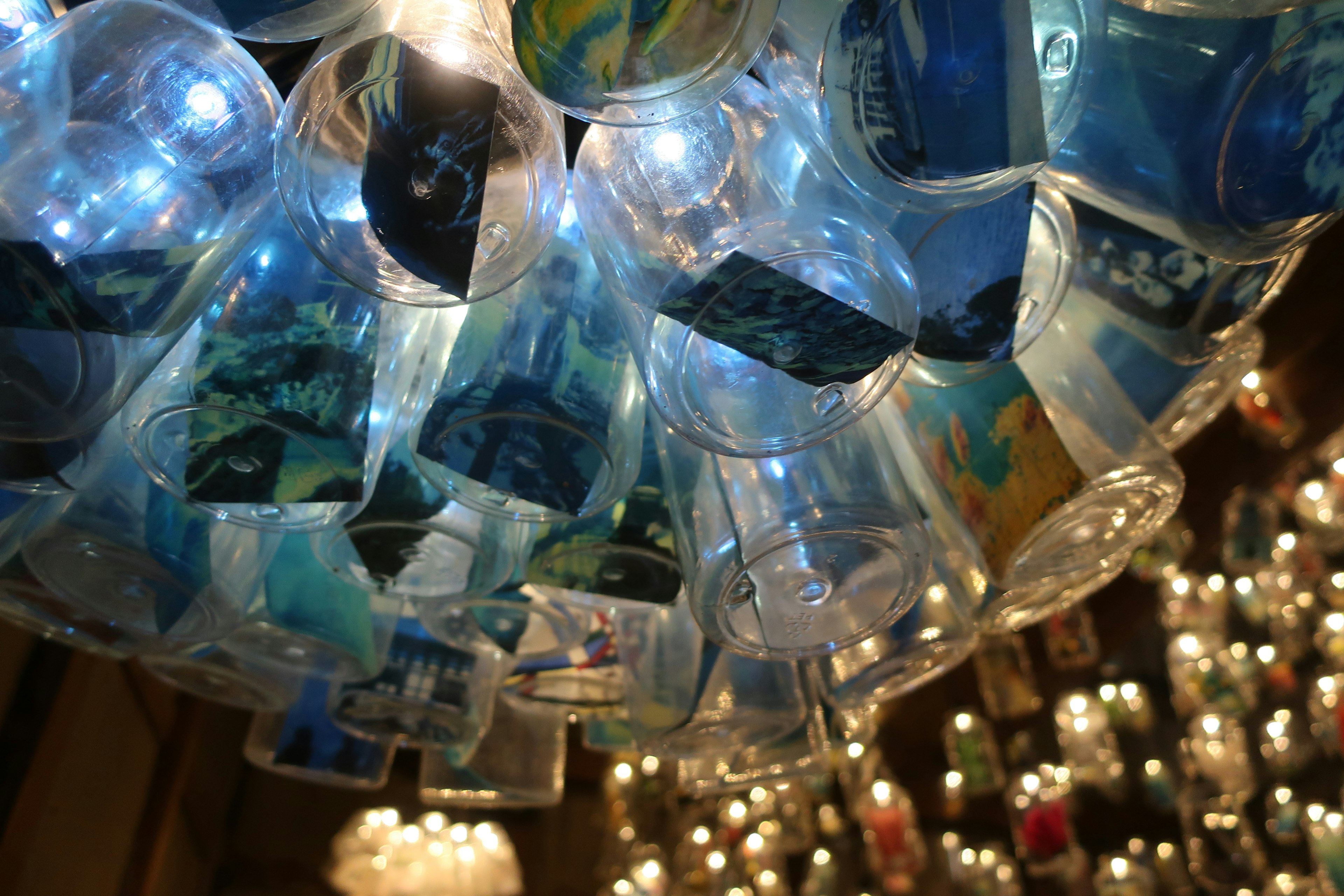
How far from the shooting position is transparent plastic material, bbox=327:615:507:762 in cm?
103

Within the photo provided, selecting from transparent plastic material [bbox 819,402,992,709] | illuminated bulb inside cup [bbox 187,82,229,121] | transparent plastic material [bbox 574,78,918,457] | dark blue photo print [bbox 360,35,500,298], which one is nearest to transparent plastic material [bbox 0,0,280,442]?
illuminated bulb inside cup [bbox 187,82,229,121]

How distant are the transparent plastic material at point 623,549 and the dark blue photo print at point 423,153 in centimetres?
27

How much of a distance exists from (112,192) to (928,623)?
710 millimetres

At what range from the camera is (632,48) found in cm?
45

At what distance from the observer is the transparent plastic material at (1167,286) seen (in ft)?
2.32

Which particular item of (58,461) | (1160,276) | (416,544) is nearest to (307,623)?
(416,544)

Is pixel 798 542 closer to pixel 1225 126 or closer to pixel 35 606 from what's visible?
pixel 1225 126

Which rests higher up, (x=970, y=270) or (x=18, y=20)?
(x=18, y=20)

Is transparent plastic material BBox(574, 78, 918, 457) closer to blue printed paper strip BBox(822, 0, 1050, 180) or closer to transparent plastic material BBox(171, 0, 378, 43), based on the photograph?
blue printed paper strip BBox(822, 0, 1050, 180)

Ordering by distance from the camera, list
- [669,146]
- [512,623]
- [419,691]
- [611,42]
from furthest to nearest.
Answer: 1. [419,691]
2. [512,623]
3. [669,146]
4. [611,42]

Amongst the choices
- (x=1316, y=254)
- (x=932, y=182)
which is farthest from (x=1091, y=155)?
(x=1316, y=254)

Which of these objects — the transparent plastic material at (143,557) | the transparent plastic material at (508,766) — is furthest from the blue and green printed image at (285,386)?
the transparent plastic material at (508,766)

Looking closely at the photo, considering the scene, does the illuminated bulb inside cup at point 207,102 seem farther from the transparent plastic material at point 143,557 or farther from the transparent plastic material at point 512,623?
the transparent plastic material at point 512,623

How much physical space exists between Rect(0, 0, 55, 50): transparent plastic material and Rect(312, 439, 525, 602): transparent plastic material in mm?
378
